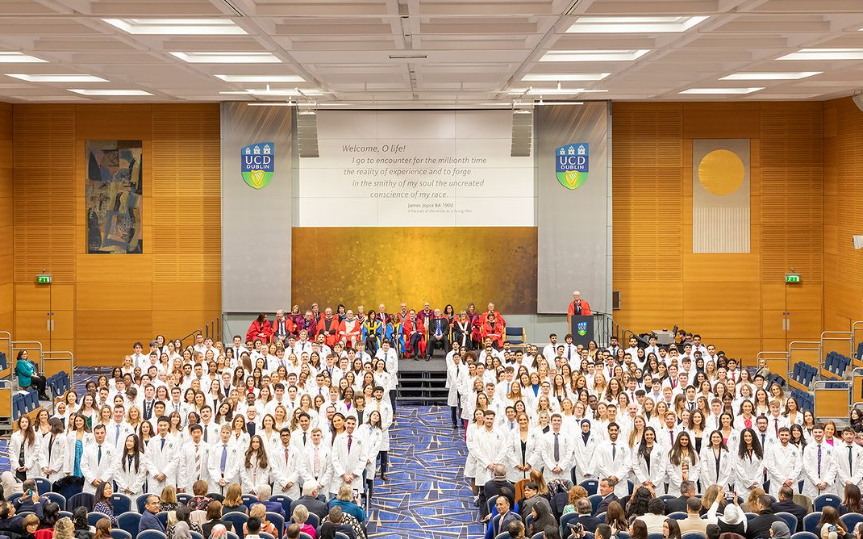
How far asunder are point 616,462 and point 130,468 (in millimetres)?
6427

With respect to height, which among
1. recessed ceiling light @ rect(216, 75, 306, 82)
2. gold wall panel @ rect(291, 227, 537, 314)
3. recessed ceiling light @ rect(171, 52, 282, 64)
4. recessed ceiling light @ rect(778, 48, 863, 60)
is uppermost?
recessed ceiling light @ rect(216, 75, 306, 82)

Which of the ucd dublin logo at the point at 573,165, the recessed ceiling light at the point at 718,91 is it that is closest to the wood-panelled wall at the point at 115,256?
the ucd dublin logo at the point at 573,165

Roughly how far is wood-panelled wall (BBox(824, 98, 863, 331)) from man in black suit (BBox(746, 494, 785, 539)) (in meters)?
13.6

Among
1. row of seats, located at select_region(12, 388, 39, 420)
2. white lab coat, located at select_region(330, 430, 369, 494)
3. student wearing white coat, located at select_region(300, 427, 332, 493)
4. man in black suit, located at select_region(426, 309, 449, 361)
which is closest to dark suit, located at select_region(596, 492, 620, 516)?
white lab coat, located at select_region(330, 430, 369, 494)

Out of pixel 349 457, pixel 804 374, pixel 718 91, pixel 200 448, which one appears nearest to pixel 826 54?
pixel 718 91

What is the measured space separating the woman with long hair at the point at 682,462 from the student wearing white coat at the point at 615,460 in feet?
1.81

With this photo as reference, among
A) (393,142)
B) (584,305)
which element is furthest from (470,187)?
(584,305)

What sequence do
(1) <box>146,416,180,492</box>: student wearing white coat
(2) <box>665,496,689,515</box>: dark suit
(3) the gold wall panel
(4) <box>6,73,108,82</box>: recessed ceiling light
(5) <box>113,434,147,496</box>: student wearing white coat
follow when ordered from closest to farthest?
(2) <box>665,496,689,515</box>: dark suit → (5) <box>113,434,147,496</box>: student wearing white coat → (1) <box>146,416,180,492</box>: student wearing white coat → (4) <box>6,73,108,82</box>: recessed ceiling light → (3) the gold wall panel

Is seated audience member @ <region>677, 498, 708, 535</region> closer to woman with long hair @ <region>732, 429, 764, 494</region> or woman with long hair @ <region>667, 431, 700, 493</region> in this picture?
woman with long hair @ <region>667, 431, 700, 493</region>

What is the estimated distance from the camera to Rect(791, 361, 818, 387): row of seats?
18.7 metres

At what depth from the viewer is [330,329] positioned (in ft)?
69.3

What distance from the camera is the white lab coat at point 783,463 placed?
1252 cm

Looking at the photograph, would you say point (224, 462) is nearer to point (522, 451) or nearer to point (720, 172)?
point (522, 451)

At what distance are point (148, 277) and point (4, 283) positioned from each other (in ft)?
11.5
